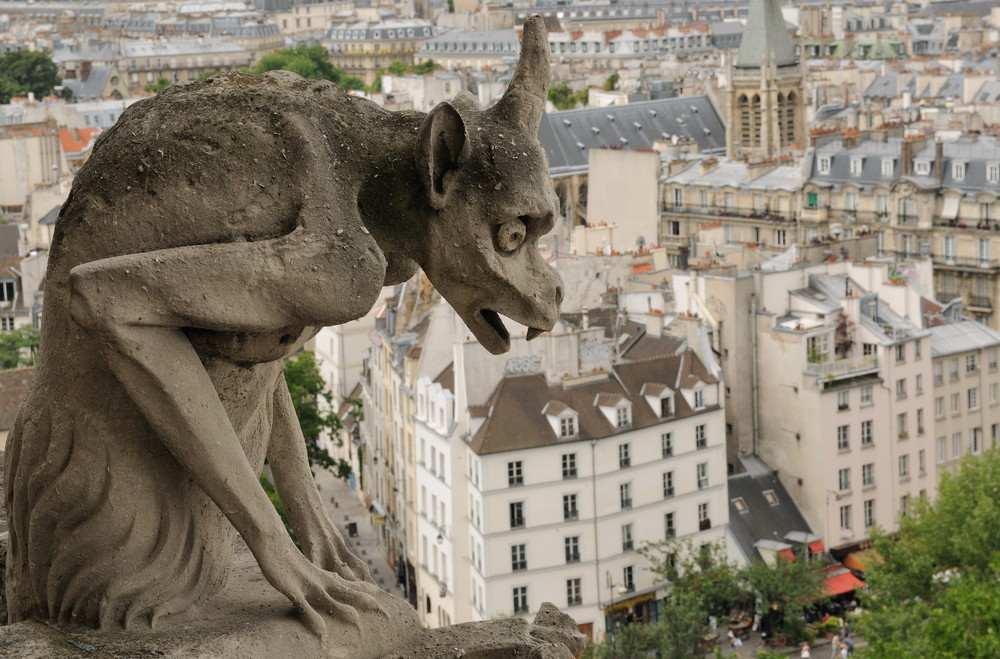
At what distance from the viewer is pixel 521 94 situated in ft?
20.9

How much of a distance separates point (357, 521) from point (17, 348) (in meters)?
8.25

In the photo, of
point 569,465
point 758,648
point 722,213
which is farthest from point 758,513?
point 722,213

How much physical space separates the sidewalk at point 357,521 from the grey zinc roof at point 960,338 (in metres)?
12.0

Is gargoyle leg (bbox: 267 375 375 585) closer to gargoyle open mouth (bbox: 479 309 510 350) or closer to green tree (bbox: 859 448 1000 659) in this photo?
gargoyle open mouth (bbox: 479 309 510 350)

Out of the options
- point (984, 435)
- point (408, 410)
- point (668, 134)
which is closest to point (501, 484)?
point (408, 410)

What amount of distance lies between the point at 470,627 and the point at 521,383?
26723mm

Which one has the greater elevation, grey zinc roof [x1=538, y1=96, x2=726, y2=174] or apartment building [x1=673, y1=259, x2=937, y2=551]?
grey zinc roof [x1=538, y1=96, x2=726, y2=174]

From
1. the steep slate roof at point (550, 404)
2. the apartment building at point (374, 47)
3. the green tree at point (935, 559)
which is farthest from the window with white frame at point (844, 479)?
the apartment building at point (374, 47)

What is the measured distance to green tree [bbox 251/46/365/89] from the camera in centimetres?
12431

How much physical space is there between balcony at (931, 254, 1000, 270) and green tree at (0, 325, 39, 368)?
25812 millimetres

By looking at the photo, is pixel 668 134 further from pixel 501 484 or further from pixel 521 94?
pixel 521 94

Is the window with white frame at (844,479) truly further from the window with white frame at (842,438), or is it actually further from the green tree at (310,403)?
the green tree at (310,403)

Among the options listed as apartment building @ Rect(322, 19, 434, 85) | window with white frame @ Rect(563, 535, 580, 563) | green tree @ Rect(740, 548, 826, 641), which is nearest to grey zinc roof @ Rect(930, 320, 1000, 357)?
green tree @ Rect(740, 548, 826, 641)

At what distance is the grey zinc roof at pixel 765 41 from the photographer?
8581cm
